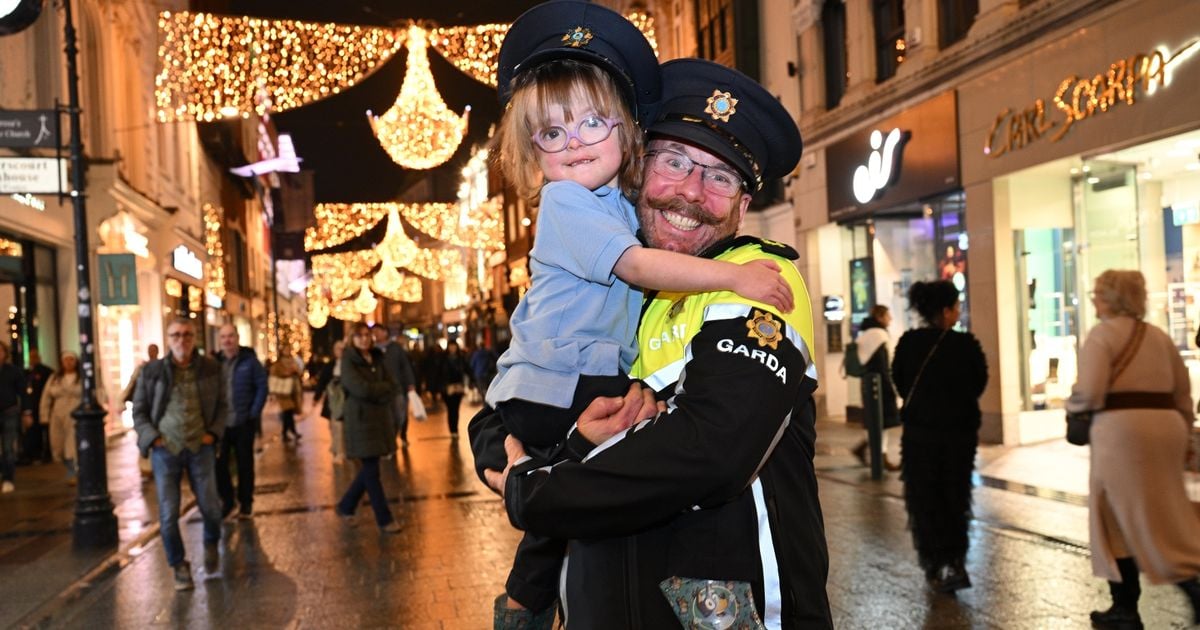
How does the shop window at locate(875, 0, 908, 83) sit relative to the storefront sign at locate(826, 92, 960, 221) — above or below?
above

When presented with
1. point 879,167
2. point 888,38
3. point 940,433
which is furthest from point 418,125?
point 940,433

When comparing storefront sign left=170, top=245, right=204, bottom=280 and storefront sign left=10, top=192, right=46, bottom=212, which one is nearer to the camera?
storefront sign left=10, top=192, right=46, bottom=212

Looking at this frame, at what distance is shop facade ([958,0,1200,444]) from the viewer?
10805 millimetres

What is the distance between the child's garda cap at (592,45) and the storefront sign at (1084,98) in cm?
1023

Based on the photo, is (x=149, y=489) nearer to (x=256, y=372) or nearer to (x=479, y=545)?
(x=256, y=372)

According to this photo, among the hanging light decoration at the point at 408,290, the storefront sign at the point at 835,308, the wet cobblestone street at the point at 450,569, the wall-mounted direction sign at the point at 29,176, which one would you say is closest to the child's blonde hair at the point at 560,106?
the wet cobblestone street at the point at 450,569

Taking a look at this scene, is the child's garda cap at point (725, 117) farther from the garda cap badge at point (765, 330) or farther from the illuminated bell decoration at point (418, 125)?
the illuminated bell decoration at point (418, 125)

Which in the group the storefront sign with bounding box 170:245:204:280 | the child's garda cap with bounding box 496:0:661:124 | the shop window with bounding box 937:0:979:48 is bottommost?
the child's garda cap with bounding box 496:0:661:124

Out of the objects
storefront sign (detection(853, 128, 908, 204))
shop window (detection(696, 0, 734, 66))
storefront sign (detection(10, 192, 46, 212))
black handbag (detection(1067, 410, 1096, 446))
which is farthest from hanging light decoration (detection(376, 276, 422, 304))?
black handbag (detection(1067, 410, 1096, 446))

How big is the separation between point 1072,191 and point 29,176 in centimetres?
1233

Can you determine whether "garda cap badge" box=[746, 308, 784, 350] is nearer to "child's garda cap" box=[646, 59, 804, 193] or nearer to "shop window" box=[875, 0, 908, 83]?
"child's garda cap" box=[646, 59, 804, 193]

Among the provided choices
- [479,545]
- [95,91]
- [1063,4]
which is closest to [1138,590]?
[479,545]

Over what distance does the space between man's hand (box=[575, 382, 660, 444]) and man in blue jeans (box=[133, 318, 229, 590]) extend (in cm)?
708

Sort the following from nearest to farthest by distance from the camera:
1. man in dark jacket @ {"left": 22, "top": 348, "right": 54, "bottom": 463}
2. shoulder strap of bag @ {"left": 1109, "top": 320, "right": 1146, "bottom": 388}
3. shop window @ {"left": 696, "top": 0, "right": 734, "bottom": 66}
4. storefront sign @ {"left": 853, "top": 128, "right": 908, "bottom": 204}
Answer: shoulder strap of bag @ {"left": 1109, "top": 320, "right": 1146, "bottom": 388} < storefront sign @ {"left": 853, "top": 128, "right": 908, "bottom": 204} < man in dark jacket @ {"left": 22, "top": 348, "right": 54, "bottom": 463} < shop window @ {"left": 696, "top": 0, "right": 734, "bottom": 66}
